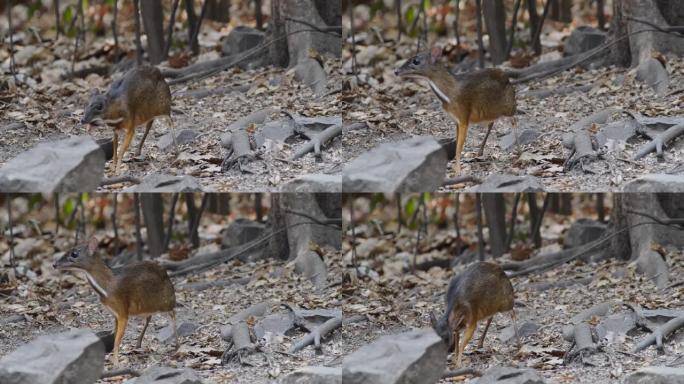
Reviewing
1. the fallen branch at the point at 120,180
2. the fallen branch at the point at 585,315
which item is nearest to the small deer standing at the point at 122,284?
the fallen branch at the point at 120,180

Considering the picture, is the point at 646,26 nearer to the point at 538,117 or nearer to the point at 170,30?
the point at 538,117

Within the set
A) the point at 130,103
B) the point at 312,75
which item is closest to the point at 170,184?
the point at 130,103

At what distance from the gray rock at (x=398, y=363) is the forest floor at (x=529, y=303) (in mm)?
77

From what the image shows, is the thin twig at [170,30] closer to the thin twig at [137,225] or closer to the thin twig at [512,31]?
the thin twig at [137,225]

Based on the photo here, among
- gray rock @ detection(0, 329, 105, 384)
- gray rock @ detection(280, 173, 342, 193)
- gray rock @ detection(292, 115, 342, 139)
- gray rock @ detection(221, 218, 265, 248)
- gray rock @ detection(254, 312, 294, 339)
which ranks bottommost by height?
gray rock @ detection(0, 329, 105, 384)

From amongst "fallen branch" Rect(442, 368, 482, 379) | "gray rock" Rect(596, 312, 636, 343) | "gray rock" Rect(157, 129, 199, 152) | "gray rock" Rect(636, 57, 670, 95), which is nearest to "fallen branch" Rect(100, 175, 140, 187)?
"gray rock" Rect(157, 129, 199, 152)

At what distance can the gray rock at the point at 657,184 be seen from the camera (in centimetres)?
452

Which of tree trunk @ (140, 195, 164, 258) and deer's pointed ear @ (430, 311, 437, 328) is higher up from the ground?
tree trunk @ (140, 195, 164, 258)

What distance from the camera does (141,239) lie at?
4973mm

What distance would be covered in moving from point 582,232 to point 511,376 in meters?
0.83

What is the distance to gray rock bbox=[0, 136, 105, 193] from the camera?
451 centimetres

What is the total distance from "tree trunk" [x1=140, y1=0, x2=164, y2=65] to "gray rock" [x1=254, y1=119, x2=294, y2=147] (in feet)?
1.72

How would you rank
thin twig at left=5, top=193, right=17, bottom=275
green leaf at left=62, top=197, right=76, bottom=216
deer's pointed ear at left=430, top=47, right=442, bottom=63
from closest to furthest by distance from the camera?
deer's pointed ear at left=430, top=47, right=442, bottom=63 < thin twig at left=5, top=193, right=17, bottom=275 < green leaf at left=62, top=197, right=76, bottom=216

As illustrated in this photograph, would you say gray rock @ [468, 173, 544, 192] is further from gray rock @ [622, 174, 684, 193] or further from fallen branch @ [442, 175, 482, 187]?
gray rock @ [622, 174, 684, 193]
